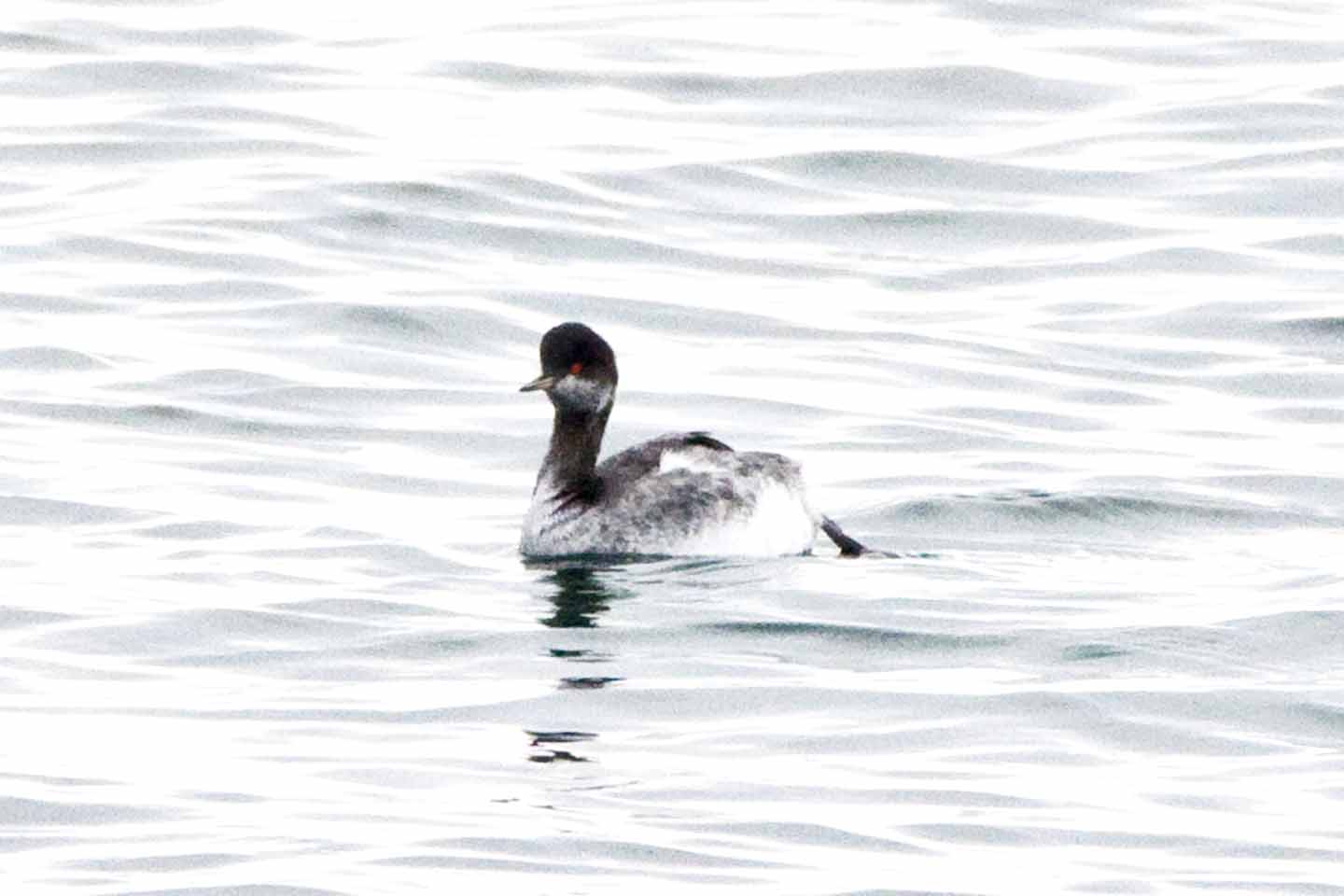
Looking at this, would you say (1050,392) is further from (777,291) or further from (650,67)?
(650,67)

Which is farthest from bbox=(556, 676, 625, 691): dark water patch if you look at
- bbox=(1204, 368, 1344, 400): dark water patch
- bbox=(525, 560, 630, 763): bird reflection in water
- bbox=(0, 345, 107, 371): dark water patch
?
bbox=(1204, 368, 1344, 400): dark water patch

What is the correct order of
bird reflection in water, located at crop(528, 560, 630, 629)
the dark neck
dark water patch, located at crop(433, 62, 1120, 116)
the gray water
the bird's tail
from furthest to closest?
dark water patch, located at crop(433, 62, 1120, 116)
the dark neck
the bird's tail
bird reflection in water, located at crop(528, 560, 630, 629)
the gray water

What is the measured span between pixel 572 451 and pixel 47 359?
4.38 meters

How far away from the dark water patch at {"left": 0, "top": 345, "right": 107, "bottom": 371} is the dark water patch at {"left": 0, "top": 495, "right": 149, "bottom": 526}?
3023 mm

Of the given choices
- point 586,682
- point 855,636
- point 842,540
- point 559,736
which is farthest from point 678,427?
point 559,736

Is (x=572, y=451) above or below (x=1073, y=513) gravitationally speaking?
above

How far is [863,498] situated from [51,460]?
390 cm

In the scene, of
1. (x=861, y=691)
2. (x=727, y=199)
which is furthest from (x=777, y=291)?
(x=861, y=691)

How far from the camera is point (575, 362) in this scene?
1625 cm

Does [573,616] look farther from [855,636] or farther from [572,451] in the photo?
[572,451]

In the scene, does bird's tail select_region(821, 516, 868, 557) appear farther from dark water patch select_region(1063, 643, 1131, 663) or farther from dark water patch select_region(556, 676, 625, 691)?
dark water patch select_region(556, 676, 625, 691)

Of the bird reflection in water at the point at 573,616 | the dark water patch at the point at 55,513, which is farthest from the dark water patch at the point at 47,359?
the bird reflection in water at the point at 573,616

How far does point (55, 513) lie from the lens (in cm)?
1620

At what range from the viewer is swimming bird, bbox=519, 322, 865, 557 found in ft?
52.1
